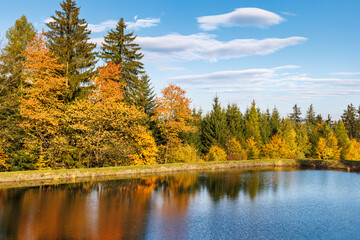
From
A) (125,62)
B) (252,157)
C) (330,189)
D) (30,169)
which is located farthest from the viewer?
(252,157)

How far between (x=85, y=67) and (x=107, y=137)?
37.3 feet

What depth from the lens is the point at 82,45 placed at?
41531mm

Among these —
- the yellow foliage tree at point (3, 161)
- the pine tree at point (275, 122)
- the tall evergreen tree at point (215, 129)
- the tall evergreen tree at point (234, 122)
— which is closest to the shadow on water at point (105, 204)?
the yellow foliage tree at point (3, 161)

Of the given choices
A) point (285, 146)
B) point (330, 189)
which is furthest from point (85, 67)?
point (285, 146)

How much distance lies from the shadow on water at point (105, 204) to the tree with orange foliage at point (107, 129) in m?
7.14

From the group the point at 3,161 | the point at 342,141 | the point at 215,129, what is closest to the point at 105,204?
the point at 3,161

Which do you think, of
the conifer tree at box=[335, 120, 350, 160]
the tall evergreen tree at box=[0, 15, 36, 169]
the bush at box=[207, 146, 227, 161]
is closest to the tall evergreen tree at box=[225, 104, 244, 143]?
the bush at box=[207, 146, 227, 161]

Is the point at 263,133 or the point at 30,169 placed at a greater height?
the point at 263,133

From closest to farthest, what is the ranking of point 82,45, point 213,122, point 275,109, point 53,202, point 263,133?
point 53,202 → point 82,45 → point 213,122 → point 263,133 → point 275,109

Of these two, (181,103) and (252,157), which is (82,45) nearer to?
(181,103)

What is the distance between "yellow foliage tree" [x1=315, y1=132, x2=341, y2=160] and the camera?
6525 cm

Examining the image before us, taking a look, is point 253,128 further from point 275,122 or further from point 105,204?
point 105,204

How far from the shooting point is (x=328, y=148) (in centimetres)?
6562

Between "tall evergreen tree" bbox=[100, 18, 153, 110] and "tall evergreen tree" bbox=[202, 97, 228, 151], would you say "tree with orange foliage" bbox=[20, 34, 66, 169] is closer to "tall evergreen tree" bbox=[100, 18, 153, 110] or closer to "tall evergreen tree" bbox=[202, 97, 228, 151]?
"tall evergreen tree" bbox=[100, 18, 153, 110]
